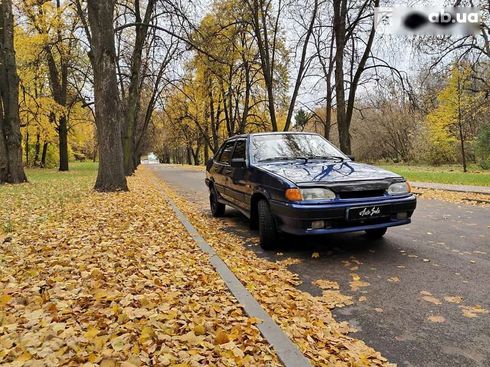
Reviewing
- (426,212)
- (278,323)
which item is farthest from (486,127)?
(278,323)

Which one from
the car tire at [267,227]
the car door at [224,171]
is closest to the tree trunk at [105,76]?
the car door at [224,171]

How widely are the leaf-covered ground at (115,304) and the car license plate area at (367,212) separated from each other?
6.24ft

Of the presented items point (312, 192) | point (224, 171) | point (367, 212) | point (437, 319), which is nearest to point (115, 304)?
point (312, 192)

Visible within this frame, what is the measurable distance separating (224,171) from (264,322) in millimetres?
4869

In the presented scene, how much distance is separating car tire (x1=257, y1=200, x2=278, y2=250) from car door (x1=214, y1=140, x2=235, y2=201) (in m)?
1.94

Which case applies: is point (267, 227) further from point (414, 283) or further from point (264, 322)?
point (264, 322)

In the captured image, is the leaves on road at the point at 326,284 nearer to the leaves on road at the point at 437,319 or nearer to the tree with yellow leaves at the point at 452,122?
the leaves on road at the point at 437,319

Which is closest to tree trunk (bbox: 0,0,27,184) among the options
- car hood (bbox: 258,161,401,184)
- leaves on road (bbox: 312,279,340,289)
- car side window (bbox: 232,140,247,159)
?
car side window (bbox: 232,140,247,159)

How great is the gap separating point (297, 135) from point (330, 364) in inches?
193

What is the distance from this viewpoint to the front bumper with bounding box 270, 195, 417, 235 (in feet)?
15.2

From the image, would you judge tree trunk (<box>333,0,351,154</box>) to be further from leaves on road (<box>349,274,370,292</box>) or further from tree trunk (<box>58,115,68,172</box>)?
tree trunk (<box>58,115,68,172</box>)

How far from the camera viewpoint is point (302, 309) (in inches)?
136

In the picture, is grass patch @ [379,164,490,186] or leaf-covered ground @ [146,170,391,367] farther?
grass patch @ [379,164,490,186]

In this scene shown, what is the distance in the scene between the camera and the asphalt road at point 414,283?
2791 mm
